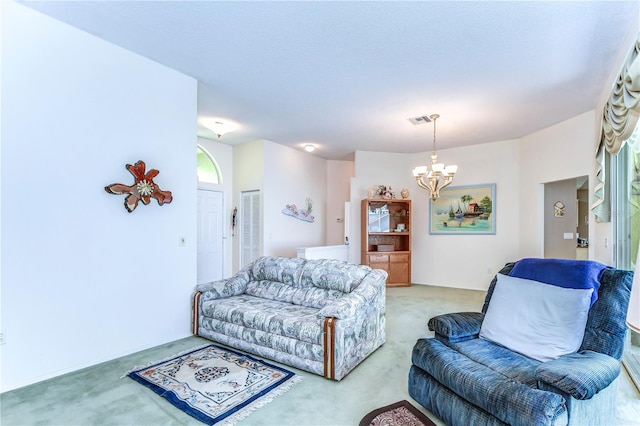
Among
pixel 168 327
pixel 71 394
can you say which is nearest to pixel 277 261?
pixel 168 327

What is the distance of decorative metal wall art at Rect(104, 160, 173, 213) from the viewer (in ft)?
9.53

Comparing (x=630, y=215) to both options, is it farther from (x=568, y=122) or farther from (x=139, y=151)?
(x=139, y=151)

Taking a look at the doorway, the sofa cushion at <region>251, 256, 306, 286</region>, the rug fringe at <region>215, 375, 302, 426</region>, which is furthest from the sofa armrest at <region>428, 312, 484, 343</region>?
the doorway

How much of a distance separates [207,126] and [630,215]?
5.24 metres

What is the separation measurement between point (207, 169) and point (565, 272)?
5.57m

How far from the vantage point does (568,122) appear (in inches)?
179

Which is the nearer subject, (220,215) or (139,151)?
(139,151)

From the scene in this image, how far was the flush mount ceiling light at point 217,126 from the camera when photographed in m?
4.81

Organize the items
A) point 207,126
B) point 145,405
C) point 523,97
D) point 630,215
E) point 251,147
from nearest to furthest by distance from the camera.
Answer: point 145,405, point 630,215, point 523,97, point 207,126, point 251,147

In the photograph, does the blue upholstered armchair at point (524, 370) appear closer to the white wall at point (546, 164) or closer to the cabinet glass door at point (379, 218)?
the white wall at point (546, 164)

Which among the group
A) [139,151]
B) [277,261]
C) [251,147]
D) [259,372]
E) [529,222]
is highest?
[251,147]

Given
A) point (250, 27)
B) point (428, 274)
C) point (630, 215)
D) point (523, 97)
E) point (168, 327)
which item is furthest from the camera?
point (428, 274)

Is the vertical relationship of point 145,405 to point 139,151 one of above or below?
below

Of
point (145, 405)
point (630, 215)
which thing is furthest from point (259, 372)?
point (630, 215)
